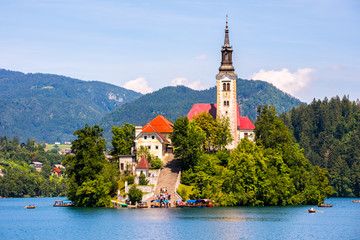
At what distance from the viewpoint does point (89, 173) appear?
109m

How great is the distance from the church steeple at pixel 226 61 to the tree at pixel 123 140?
71.9 feet

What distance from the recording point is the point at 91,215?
97.2m

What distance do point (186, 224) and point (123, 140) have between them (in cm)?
4211

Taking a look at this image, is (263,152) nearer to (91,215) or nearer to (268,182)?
(268,182)

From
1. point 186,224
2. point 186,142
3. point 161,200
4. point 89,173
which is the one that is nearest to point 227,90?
point 186,142

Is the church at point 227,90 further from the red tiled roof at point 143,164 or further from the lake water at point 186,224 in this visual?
the lake water at point 186,224

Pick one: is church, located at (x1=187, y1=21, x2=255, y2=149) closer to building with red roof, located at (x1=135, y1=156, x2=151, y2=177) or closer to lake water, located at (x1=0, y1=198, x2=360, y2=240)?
building with red roof, located at (x1=135, y1=156, x2=151, y2=177)

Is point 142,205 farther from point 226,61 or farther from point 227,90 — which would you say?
point 226,61

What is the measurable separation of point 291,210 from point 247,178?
9.88 meters

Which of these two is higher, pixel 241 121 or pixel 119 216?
pixel 241 121

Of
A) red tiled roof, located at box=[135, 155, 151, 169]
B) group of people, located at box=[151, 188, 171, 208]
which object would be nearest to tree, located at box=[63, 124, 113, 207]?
red tiled roof, located at box=[135, 155, 151, 169]

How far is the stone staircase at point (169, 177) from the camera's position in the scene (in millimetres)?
109238

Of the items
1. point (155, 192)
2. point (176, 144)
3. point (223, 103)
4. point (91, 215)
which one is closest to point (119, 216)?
point (91, 215)

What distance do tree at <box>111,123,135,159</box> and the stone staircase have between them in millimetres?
8280
